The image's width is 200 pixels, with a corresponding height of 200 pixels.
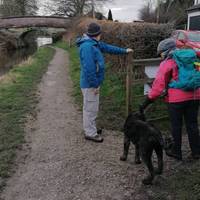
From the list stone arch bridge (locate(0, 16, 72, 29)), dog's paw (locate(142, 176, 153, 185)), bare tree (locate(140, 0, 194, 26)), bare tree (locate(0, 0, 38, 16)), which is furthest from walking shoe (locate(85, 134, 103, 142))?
bare tree (locate(0, 0, 38, 16))

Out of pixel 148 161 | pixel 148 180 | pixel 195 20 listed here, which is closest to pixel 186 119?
pixel 148 161

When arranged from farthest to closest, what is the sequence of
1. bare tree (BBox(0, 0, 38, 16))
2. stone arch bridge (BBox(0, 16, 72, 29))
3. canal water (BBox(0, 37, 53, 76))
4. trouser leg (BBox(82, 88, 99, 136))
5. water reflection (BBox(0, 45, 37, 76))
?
bare tree (BBox(0, 0, 38, 16)) < stone arch bridge (BBox(0, 16, 72, 29)) < canal water (BBox(0, 37, 53, 76)) < water reflection (BBox(0, 45, 37, 76)) < trouser leg (BBox(82, 88, 99, 136))

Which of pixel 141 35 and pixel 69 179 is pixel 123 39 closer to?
pixel 141 35

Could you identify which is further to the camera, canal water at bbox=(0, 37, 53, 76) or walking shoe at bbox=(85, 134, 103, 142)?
canal water at bbox=(0, 37, 53, 76)

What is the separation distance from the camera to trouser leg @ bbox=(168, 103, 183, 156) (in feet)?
17.4

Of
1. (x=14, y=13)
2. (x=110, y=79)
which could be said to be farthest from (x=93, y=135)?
(x=14, y=13)

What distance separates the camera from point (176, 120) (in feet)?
17.6

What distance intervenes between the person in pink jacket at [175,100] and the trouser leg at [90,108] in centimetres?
129

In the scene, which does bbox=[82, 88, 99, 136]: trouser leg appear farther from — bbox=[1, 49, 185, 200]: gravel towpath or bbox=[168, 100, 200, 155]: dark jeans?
bbox=[168, 100, 200, 155]: dark jeans

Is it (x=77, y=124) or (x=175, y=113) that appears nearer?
(x=175, y=113)

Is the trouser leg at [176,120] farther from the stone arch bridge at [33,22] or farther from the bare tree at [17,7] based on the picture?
Result: the bare tree at [17,7]

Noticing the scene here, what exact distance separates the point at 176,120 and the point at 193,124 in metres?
0.27

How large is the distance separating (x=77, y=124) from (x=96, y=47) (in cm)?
221

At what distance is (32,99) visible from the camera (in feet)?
34.7
